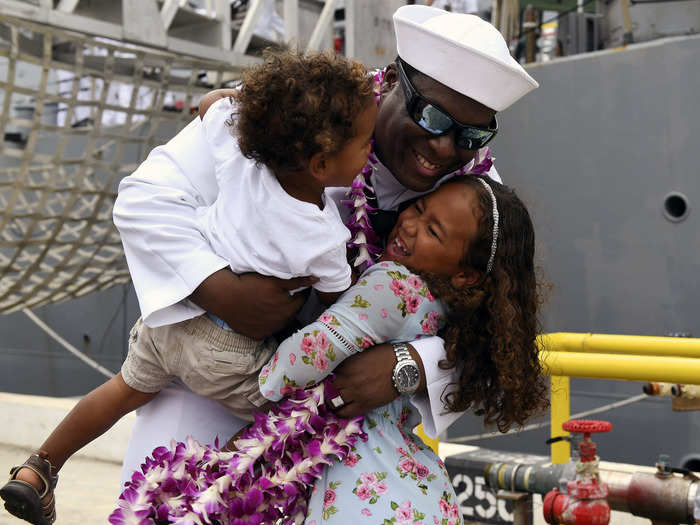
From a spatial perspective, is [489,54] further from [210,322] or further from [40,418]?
[40,418]

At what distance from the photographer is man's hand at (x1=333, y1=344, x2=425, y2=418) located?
52.6 inches

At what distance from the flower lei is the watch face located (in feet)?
0.68

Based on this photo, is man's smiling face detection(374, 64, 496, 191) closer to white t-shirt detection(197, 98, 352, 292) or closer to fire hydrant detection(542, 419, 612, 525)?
white t-shirt detection(197, 98, 352, 292)

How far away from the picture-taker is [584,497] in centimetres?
207

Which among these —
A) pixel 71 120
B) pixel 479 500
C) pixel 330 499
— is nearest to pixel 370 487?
pixel 330 499

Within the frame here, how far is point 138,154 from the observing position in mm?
8977

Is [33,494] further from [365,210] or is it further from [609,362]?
[609,362]

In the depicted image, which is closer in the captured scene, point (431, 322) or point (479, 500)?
point (431, 322)

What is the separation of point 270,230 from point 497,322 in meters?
0.39

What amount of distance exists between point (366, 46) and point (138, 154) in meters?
4.22

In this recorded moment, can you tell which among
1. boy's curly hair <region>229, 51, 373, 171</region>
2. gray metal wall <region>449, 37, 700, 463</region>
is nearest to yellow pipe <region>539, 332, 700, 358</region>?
boy's curly hair <region>229, 51, 373, 171</region>

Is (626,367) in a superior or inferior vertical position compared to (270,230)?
inferior

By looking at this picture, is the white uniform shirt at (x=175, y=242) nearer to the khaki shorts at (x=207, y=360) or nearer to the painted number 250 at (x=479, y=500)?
the khaki shorts at (x=207, y=360)

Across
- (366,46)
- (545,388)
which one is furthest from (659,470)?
(366,46)
